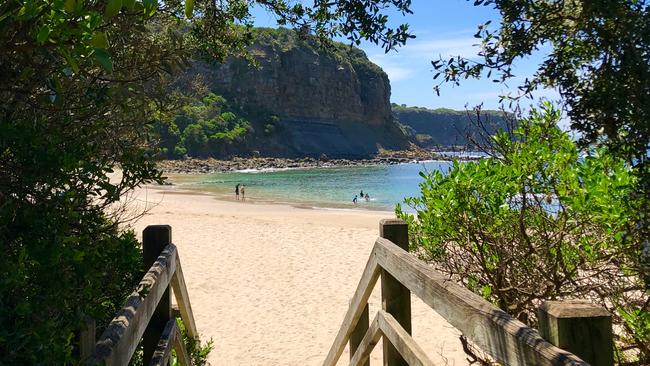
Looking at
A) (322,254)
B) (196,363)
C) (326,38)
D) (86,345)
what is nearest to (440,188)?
(326,38)

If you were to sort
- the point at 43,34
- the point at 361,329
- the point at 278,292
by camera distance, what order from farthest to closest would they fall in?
the point at 278,292
the point at 361,329
the point at 43,34

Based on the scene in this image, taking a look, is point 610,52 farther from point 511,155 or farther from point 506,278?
point 506,278

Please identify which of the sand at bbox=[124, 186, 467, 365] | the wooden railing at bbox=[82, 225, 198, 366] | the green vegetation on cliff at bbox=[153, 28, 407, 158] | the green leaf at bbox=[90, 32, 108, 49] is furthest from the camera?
the green vegetation on cliff at bbox=[153, 28, 407, 158]

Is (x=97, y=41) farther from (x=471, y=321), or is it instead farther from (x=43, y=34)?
(x=471, y=321)

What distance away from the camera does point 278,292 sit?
31.4 feet

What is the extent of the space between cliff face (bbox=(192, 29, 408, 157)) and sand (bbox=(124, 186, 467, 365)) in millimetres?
91947

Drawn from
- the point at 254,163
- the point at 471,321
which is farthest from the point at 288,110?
the point at 471,321

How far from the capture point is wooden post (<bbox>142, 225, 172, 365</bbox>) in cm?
288

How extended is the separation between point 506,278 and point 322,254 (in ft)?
35.0

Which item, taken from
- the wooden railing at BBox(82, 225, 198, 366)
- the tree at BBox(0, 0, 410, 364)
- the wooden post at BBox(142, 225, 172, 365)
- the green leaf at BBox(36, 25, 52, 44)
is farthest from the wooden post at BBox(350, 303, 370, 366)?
the green leaf at BBox(36, 25, 52, 44)

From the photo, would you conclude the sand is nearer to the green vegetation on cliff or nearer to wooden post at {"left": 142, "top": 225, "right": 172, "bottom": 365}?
Answer: wooden post at {"left": 142, "top": 225, "right": 172, "bottom": 365}

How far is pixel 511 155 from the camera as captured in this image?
8.90 ft

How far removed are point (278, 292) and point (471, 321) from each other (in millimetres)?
8052

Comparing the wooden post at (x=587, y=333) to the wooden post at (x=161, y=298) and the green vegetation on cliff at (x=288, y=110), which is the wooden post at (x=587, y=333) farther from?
the green vegetation on cliff at (x=288, y=110)
